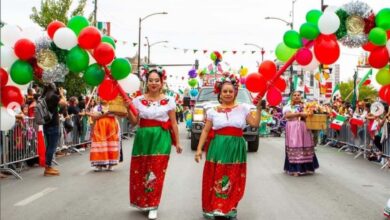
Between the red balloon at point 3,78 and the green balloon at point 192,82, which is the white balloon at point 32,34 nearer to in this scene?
the red balloon at point 3,78

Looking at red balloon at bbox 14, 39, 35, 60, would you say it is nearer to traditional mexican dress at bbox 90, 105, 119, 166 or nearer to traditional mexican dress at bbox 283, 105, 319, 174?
traditional mexican dress at bbox 90, 105, 119, 166

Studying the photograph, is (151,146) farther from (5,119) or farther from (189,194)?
(189,194)

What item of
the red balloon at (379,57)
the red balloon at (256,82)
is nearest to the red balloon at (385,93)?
the red balloon at (379,57)

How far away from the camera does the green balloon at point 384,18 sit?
6.83 metres

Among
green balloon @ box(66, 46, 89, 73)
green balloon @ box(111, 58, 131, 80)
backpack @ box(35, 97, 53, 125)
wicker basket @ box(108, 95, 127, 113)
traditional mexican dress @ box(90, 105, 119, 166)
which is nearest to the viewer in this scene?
green balloon @ box(66, 46, 89, 73)

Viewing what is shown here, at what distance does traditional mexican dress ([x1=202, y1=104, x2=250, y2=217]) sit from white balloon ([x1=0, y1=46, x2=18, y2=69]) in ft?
7.92

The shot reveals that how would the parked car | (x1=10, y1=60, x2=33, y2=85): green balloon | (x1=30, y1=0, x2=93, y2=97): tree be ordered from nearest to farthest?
1. (x1=10, y1=60, x2=33, y2=85): green balloon
2. the parked car
3. (x1=30, y1=0, x2=93, y2=97): tree

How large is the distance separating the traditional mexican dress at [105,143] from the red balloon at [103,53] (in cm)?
525

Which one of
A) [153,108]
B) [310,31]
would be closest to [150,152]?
[153,108]

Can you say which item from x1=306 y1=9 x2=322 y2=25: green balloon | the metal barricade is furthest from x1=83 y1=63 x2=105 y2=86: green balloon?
the metal barricade

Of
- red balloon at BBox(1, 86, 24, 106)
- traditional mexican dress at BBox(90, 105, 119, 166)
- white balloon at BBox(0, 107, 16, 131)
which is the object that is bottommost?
traditional mexican dress at BBox(90, 105, 119, 166)

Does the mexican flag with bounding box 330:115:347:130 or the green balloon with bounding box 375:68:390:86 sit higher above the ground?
the green balloon with bounding box 375:68:390:86

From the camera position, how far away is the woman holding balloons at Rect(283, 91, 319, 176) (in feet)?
37.2

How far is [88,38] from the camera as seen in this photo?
22.2ft
